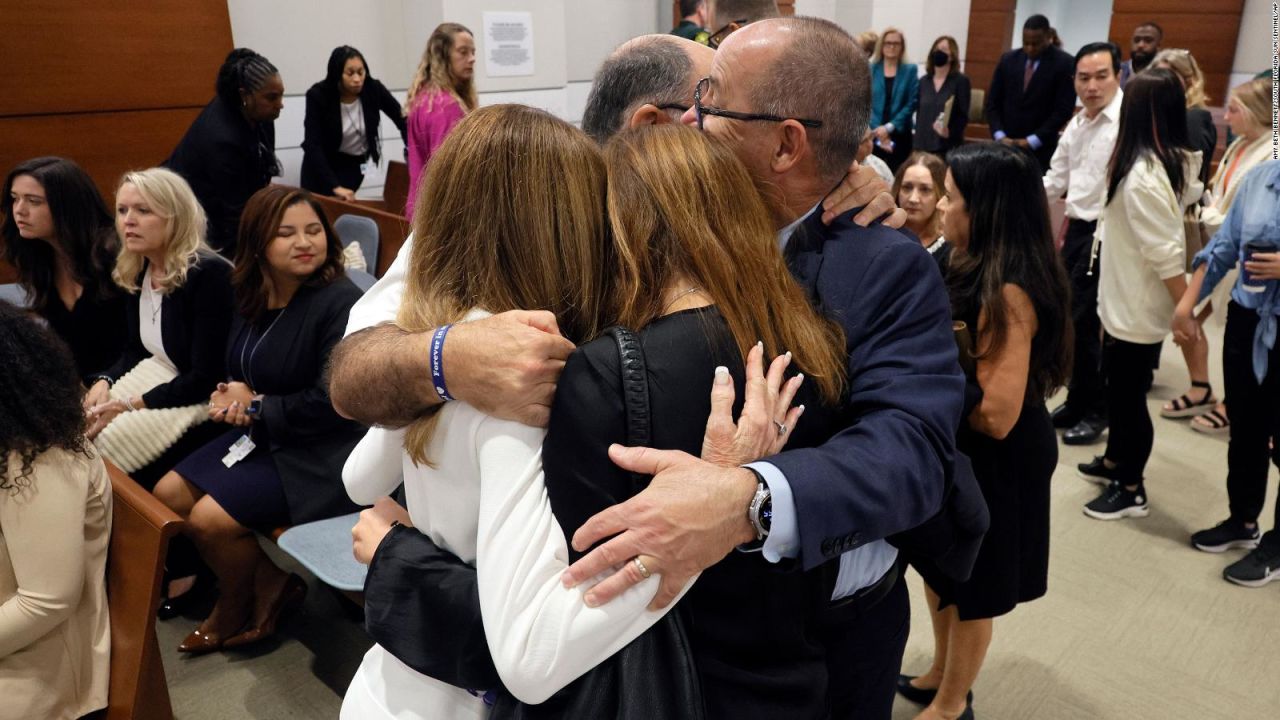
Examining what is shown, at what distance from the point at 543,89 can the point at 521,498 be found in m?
6.26

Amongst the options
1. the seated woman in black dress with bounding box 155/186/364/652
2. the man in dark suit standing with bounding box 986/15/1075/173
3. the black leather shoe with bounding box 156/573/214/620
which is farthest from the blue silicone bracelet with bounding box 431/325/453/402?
the man in dark suit standing with bounding box 986/15/1075/173

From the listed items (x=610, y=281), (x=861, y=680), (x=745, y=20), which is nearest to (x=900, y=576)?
(x=861, y=680)

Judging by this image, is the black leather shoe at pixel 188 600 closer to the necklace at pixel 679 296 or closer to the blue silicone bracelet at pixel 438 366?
the blue silicone bracelet at pixel 438 366

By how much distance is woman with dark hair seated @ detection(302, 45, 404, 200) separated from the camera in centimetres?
530

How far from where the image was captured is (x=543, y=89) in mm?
6816

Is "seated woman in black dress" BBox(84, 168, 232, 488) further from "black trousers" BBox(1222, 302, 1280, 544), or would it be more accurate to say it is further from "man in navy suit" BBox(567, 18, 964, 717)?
"black trousers" BBox(1222, 302, 1280, 544)

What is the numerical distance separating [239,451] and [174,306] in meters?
0.63

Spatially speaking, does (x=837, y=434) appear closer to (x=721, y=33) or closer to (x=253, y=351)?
(x=721, y=33)

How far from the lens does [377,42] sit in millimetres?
6488

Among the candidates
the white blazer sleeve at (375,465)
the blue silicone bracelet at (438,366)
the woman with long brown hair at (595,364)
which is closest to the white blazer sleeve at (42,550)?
the white blazer sleeve at (375,465)

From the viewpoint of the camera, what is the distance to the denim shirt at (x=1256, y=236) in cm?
290

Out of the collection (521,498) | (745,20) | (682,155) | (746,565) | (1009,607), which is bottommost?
(1009,607)

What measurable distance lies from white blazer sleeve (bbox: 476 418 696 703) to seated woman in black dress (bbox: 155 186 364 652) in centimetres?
185

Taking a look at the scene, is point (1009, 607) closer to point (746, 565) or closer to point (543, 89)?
point (746, 565)
